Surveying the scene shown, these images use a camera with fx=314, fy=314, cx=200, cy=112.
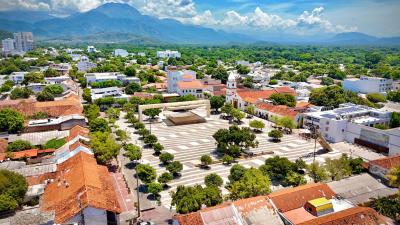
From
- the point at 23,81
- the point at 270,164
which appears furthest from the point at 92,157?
the point at 23,81

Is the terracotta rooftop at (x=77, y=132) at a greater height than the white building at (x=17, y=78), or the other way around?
the white building at (x=17, y=78)

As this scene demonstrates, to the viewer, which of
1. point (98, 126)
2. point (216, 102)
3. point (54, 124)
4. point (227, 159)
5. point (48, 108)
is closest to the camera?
point (227, 159)

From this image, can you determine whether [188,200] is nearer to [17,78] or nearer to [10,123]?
[10,123]

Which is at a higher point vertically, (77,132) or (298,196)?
(77,132)

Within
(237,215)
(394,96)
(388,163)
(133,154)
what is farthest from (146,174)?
(394,96)

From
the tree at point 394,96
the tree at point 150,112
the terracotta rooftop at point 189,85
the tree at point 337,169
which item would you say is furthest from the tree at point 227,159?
the tree at point 394,96

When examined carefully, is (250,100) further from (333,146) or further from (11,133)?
(11,133)

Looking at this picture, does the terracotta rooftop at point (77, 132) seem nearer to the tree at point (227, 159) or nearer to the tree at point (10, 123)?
the tree at point (10, 123)
